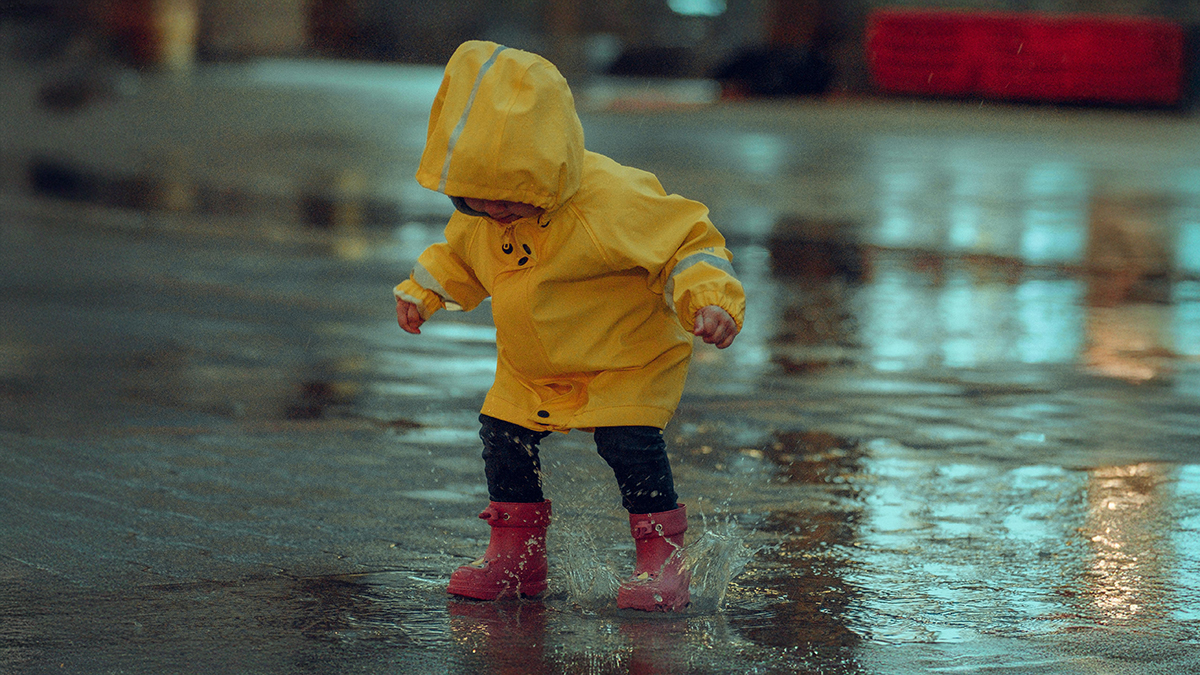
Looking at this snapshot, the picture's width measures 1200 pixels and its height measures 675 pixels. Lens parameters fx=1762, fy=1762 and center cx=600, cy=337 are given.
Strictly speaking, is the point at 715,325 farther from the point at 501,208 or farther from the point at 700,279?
the point at 501,208

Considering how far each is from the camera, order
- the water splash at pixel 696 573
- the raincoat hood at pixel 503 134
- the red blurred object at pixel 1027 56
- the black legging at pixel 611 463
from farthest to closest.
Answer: the red blurred object at pixel 1027 56
the water splash at pixel 696 573
the black legging at pixel 611 463
the raincoat hood at pixel 503 134

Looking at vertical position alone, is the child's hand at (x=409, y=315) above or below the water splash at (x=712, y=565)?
above

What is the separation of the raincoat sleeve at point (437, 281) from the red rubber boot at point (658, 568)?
26.5 inches

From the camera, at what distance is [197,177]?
17.7 meters

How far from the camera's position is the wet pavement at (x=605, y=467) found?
375cm

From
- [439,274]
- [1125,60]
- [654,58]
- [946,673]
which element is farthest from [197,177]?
[654,58]

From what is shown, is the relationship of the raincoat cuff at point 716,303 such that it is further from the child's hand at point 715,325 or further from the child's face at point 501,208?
the child's face at point 501,208

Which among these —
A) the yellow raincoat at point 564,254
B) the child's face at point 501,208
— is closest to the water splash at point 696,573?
the yellow raincoat at point 564,254

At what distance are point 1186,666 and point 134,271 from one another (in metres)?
8.03

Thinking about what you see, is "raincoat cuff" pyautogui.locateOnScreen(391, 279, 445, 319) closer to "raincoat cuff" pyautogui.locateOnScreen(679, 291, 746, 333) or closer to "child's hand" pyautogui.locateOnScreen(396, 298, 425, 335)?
"child's hand" pyautogui.locateOnScreen(396, 298, 425, 335)

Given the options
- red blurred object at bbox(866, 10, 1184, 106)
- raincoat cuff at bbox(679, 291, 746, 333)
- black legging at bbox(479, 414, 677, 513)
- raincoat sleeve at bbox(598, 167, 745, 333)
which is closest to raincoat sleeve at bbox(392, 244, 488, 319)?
black legging at bbox(479, 414, 677, 513)

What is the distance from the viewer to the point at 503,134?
146 inches

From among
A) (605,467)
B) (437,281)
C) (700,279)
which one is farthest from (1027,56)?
(700,279)

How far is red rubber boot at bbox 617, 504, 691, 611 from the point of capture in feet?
13.0
